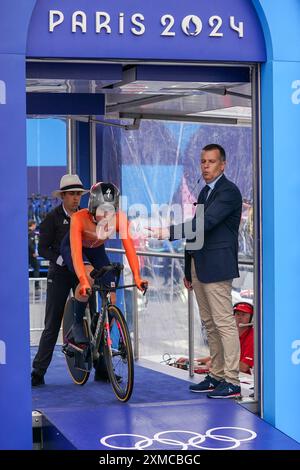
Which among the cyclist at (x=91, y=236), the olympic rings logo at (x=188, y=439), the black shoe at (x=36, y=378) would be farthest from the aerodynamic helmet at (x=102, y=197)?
the olympic rings logo at (x=188, y=439)

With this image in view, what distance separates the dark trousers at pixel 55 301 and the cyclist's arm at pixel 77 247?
3.09ft

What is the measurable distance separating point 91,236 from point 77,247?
415 millimetres

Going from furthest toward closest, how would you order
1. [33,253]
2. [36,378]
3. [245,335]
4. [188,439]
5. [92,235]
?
[33,253] < [245,335] < [36,378] < [92,235] < [188,439]

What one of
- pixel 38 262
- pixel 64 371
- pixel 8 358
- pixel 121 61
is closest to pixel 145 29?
pixel 121 61

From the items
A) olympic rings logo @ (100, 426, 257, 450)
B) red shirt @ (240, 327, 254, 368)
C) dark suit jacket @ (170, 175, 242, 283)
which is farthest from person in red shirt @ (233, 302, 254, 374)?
olympic rings logo @ (100, 426, 257, 450)

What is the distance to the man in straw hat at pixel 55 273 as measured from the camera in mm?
8859

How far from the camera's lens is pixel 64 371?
9633 mm

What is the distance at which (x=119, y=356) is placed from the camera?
778 cm

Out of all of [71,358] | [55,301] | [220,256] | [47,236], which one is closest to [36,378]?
[71,358]

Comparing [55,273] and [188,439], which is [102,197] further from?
[188,439]

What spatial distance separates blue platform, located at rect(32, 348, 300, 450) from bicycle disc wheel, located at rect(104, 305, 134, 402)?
13 centimetres

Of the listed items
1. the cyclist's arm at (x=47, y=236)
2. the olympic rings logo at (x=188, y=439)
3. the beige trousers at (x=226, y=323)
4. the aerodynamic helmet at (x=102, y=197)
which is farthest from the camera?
the cyclist's arm at (x=47, y=236)

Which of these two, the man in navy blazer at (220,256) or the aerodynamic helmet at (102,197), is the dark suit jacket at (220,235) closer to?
the man in navy blazer at (220,256)

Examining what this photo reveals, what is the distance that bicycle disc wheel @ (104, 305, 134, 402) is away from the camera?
299 inches
